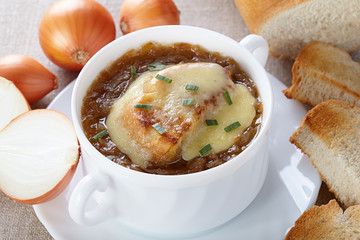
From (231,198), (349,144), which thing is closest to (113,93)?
(231,198)

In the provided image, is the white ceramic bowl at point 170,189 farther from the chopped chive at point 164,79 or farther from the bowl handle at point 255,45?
the chopped chive at point 164,79

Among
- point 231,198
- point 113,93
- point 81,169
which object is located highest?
point 113,93

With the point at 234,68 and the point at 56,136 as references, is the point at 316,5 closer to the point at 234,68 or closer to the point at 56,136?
the point at 234,68

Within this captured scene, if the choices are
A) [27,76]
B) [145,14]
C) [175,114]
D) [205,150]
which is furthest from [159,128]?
[145,14]

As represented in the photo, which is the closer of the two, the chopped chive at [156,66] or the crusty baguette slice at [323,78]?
the chopped chive at [156,66]

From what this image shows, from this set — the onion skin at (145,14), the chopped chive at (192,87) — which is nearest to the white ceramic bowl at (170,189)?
the chopped chive at (192,87)

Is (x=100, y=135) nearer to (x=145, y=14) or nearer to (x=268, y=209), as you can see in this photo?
(x=268, y=209)
